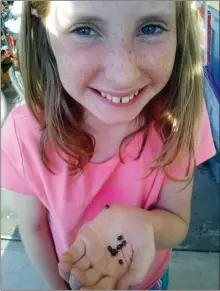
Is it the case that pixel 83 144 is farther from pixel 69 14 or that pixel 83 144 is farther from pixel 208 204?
pixel 208 204

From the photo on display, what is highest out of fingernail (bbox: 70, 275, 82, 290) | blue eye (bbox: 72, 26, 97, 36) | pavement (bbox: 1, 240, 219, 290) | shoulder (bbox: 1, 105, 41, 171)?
blue eye (bbox: 72, 26, 97, 36)

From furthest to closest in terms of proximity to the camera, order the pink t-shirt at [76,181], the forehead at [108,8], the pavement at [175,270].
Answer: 1. the pavement at [175,270]
2. the pink t-shirt at [76,181]
3. the forehead at [108,8]

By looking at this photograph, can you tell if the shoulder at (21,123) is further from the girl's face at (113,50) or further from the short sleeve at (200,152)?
the short sleeve at (200,152)

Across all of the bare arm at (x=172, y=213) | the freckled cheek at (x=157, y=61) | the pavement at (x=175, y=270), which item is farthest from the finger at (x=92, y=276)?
the pavement at (x=175, y=270)

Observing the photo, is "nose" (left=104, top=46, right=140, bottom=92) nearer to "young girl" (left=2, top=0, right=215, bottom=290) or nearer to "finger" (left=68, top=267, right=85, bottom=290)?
"young girl" (left=2, top=0, right=215, bottom=290)

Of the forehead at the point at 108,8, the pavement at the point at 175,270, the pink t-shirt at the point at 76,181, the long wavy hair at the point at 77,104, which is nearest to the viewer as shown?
the forehead at the point at 108,8

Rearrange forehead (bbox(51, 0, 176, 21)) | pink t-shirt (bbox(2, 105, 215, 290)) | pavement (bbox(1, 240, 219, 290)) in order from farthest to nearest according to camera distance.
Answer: pavement (bbox(1, 240, 219, 290))
pink t-shirt (bbox(2, 105, 215, 290))
forehead (bbox(51, 0, 176, 21))

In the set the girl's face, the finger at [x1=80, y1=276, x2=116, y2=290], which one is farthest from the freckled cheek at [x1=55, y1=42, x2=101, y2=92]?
the finger at [x1=80, y1=276, x2=116, y2=290]

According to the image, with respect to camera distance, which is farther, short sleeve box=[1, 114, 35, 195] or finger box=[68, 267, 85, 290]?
short sleeve box=[1, 114, 35, 195]

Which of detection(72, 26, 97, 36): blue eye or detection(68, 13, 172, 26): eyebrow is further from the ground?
detection(68, 13, 172, 26): eyebrow
